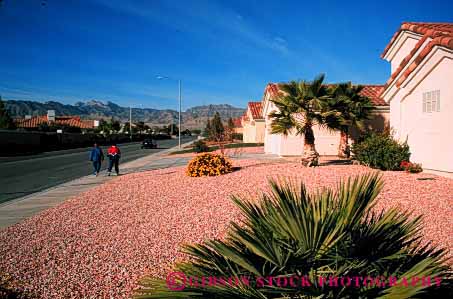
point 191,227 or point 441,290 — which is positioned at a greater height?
point 441,290

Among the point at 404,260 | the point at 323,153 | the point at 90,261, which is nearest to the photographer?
the point at 404,260

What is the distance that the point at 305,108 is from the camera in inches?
529

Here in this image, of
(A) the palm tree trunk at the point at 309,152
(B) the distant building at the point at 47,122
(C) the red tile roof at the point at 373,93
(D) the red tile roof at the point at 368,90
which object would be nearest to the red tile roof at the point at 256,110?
(D) the red tile roof at the point at 368,90

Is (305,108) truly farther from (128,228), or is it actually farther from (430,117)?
(128,228)

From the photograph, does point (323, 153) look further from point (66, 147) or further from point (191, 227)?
point (66, 147)

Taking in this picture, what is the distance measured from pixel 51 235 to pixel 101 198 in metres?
3.57

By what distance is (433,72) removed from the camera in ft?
38.0

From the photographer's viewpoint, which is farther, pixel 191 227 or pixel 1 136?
pixel 1 136

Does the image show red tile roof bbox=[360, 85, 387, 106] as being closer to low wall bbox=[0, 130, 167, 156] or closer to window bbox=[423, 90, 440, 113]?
window bbox=[423, 90, 440, 113]

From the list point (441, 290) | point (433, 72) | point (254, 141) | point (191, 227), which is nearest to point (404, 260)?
point (441, 290)

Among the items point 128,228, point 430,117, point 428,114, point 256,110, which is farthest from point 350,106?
point 256,110

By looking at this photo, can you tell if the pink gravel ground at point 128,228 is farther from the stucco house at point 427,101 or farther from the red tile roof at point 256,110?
the red tile roof at point 256,110

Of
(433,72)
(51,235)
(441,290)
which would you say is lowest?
(51,235)

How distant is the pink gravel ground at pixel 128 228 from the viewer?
434 centimetres
